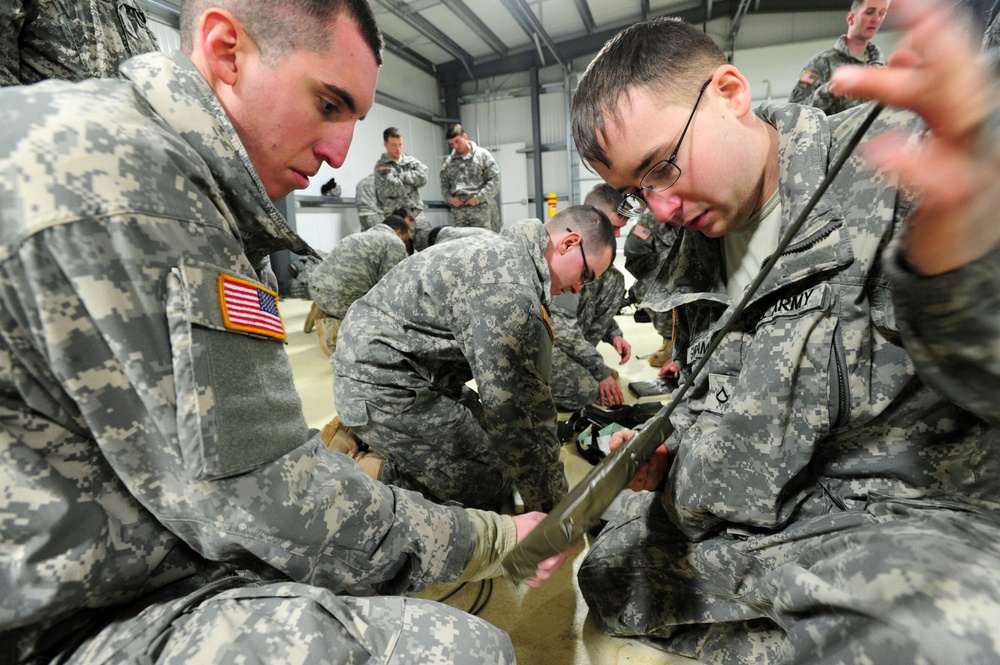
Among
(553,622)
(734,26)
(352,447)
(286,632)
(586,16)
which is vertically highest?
(586,16)

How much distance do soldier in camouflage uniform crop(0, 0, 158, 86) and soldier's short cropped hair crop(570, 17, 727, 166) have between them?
1824mm

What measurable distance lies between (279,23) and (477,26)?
31.5 ft

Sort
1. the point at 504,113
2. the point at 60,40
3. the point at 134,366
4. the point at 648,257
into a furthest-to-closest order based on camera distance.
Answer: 1. the point at 504,113
2. the point at 648,257
3. the point at 60,40
4. the point at 134,366

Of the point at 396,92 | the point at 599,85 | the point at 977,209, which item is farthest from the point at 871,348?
the point at 396,92

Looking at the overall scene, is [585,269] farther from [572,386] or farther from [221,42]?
[221,42]

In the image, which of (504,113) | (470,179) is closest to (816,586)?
(470,179)

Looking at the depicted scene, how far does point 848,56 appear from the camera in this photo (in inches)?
148

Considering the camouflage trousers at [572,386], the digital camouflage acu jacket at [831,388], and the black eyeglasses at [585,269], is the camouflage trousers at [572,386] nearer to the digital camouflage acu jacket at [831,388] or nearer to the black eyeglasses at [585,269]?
the black eyeglasses at [585,269]

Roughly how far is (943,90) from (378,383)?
5.69 feet

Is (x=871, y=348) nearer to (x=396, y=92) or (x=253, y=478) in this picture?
(x=253, y=478)

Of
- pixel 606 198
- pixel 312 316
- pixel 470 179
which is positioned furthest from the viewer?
pixel 470 179

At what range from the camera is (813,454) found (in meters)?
1.04

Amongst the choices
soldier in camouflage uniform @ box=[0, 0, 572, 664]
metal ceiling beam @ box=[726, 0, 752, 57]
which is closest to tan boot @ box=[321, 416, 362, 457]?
soldier in camouflage uniform @ box=[0, 0, 572, 664]

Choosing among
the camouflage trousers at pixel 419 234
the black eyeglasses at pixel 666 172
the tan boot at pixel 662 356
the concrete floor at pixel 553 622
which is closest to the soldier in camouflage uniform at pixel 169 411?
the concrete floor at pixel 553 622
